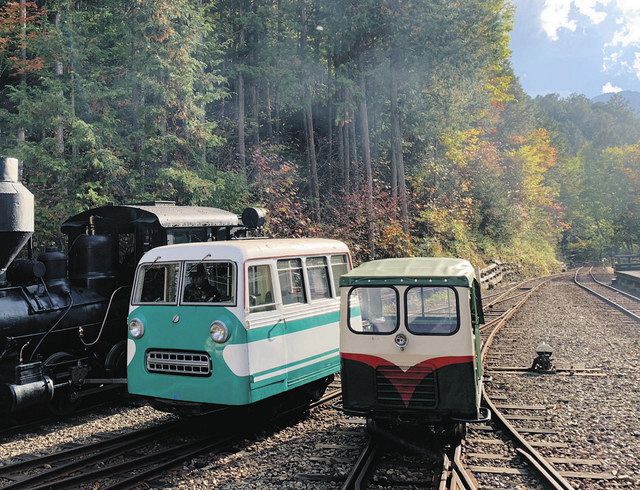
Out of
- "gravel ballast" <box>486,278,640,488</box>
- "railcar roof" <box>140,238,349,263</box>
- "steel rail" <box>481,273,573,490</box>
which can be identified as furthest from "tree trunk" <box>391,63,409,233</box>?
"railcar roof" <box>140,238,349,263</box>

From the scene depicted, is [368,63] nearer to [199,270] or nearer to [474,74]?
[474,74]

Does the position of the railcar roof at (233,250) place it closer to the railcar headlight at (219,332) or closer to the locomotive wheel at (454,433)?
the railcar headlight at (219,332)

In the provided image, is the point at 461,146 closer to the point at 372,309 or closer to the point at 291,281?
the point at 291,281

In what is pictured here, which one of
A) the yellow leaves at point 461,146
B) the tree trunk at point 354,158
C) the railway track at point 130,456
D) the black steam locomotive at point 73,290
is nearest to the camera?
the railway track at point 130,456

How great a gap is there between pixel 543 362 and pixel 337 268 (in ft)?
15.7

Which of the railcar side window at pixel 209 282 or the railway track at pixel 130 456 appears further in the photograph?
the railcar side window at pixel 209 282

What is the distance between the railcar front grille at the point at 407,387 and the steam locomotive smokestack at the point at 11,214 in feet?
18.3

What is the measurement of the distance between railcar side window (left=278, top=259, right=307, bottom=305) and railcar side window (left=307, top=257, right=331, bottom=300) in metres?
0.22

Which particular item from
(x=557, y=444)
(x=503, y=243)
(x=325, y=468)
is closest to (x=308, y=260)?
(x=325, y=468)

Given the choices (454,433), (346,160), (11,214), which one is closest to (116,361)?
(11,214)

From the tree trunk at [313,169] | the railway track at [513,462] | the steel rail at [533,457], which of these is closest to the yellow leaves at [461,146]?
the tree trunk at [313,169]

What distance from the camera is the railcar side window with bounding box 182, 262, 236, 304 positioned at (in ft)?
23.6

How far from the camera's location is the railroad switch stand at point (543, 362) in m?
10.9

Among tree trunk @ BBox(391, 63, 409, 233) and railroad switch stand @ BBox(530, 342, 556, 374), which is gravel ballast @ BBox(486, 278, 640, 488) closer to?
railroad switch stand @ BBox(530, 342, 556, 374)
